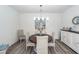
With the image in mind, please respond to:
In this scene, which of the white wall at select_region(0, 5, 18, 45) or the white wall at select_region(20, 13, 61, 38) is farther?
the white wall at select_region(20, 13, 61, 38)

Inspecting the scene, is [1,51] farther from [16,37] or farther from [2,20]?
[16,37]

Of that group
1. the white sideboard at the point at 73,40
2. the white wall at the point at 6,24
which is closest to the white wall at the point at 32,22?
the white wall at the point at 6,24

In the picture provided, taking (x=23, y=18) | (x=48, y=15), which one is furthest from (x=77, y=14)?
(x=23, y=18)

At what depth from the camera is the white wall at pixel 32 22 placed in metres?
5.13

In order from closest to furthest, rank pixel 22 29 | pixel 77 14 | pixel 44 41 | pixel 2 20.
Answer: pixel 44 41 < pixel 2 20 < pixel 77 14 < pixel 22 29

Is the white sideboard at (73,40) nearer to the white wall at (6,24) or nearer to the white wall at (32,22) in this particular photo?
the white wall at (32,22)

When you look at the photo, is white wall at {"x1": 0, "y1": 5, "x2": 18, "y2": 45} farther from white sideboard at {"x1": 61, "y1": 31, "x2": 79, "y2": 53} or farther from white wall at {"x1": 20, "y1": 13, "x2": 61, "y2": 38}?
white sideboard at {"x1": 61, "y1": 31, "x2": 79, "y2": 53}

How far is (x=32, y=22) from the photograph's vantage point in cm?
519

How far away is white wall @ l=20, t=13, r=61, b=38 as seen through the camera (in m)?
5.13

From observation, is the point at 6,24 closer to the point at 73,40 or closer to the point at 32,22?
the point at 32,22

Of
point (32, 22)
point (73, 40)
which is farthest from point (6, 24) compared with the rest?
point (73, 40)

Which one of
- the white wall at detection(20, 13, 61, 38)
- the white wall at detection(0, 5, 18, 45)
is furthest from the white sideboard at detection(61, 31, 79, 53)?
the white wall at detection(0, 5, 18, 45)

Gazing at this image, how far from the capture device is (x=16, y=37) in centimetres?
448
